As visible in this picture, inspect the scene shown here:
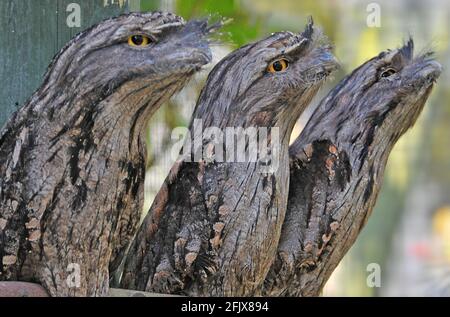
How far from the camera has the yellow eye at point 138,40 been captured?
3.59 metres

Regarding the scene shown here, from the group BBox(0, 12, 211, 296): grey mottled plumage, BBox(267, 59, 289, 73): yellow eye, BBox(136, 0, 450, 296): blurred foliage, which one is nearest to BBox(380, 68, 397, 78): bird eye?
BBox(136, 0, 450, 296): blurred foliage

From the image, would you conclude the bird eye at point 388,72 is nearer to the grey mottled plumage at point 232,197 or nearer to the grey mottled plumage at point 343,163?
the grey mottled plumage at point 343,163

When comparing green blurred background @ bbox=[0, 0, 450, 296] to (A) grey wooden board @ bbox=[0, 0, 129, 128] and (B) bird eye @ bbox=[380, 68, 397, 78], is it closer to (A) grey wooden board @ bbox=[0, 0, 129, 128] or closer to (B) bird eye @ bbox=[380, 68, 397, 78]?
(A) grey wooden board @ bbox=[0, 0, 129, 128]

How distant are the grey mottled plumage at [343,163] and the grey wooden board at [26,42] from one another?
1.17 metres

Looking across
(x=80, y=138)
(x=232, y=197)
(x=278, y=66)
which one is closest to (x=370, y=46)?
(x=278, y=66)

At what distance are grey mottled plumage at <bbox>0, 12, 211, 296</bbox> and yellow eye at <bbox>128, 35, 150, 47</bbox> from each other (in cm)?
1

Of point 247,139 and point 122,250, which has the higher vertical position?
point 247,139

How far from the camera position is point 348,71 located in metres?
4.93

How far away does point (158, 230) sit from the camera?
4070 millimetres

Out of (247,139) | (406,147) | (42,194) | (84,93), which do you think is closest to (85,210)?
(42,194)

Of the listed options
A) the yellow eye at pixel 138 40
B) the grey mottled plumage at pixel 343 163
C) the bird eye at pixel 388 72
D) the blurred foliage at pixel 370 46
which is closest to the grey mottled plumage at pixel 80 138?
the yellow eye at pixel 138 40
